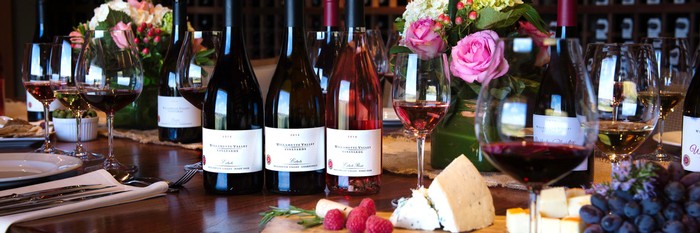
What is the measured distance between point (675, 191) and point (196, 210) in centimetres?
71

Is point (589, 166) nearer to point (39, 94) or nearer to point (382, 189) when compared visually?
point (382, 189)

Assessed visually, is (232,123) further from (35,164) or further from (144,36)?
(144,36)

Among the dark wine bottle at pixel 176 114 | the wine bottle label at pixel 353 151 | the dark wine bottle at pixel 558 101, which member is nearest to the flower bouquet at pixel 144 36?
the dark wine bottle at pixel 176 114

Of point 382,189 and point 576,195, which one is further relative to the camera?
point 382,189

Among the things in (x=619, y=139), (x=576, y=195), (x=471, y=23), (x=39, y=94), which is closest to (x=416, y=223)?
(x=576, y=195)

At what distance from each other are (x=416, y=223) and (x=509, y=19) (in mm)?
549

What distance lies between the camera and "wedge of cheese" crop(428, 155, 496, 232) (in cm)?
114

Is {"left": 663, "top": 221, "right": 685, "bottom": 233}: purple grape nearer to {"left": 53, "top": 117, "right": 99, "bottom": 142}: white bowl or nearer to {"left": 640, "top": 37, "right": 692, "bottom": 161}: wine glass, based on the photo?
{"left": 640, "top": 37, "right": 692, "bottom": 161}: wine glass

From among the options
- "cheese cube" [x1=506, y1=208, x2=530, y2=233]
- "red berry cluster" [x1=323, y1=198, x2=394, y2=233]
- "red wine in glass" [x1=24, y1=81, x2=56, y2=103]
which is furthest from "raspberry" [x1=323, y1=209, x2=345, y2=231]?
"red wine in glass" [x1=24, y1=81, x2=56, y2=103]

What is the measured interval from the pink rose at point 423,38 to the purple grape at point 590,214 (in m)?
0.53

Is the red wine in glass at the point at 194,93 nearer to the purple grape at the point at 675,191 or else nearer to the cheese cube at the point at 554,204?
the cheese cube at the point at 554,204

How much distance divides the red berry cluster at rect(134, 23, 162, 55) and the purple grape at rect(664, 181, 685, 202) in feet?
5.17

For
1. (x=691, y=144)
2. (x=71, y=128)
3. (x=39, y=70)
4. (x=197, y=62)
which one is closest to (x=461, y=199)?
(x=691, y=144)

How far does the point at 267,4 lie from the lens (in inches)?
228
